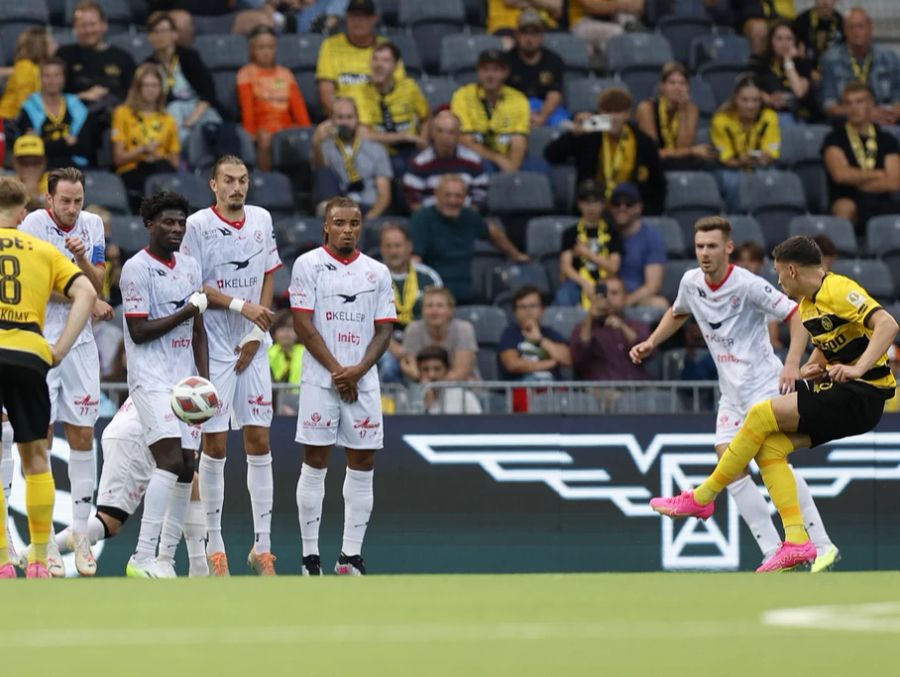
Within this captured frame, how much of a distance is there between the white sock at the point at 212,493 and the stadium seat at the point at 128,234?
404 cm

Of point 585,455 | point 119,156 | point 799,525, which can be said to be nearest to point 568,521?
point 585,455

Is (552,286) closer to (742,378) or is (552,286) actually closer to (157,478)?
(742,378)

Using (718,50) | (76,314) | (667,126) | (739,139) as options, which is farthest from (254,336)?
(718,50)

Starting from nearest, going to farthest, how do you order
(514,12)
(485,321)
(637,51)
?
(485,321) → (637,51) → (514,12)

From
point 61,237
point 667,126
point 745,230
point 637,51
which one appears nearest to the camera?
point 61,237

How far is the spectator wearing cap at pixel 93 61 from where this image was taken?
1650 cm

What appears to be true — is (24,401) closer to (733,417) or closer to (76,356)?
(76,356)

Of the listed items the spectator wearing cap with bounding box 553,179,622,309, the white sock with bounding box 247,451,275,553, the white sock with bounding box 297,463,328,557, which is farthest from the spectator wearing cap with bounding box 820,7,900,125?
the white sock with bounding box 247,451,275,553

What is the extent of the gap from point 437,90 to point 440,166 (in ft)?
5.76

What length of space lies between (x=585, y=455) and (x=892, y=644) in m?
7.68

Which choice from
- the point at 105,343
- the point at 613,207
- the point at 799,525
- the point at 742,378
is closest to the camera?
the point at 799,525

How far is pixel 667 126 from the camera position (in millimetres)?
17297

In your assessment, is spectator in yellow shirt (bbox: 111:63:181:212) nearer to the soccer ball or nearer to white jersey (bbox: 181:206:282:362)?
white jersey (bbox: 181:206:282:362)

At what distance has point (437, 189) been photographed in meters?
15.9
